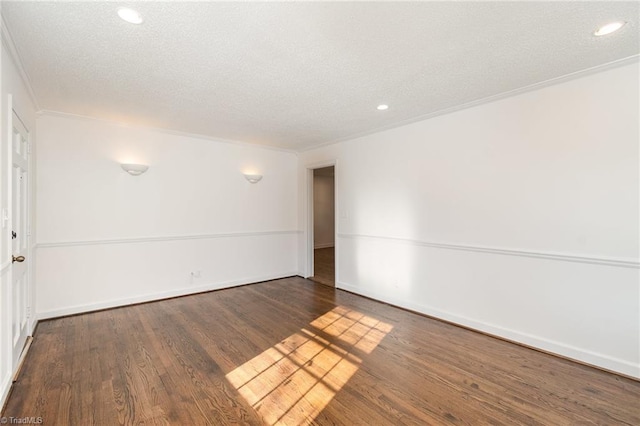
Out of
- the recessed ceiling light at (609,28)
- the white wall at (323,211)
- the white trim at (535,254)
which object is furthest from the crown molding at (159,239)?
the recessed ceiling light at (609,28)

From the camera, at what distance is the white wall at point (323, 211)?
9.33 meters

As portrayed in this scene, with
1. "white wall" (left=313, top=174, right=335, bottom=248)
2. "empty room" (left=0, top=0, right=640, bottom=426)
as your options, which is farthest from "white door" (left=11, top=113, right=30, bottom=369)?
"white wall" (left=313, top=174, right=335, bottom=248)

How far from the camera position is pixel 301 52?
215cm

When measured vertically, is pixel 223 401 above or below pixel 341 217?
below

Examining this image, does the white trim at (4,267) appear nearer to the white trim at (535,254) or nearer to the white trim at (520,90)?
the white trim at (535,254)

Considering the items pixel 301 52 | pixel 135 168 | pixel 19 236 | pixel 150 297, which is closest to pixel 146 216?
pixel 135 168

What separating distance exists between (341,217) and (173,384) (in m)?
3.27

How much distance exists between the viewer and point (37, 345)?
2811 mm

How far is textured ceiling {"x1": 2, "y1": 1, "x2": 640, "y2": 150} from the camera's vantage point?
5.66ft

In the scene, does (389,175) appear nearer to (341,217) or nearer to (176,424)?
(341,217)

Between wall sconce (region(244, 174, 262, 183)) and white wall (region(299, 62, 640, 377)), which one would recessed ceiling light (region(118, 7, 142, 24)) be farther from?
wall sconce (region(244, 174, 262, 183))

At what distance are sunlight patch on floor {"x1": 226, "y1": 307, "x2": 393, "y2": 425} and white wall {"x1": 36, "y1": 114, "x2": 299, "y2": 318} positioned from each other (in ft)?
7.50

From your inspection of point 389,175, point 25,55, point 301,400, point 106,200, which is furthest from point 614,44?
point 106,200

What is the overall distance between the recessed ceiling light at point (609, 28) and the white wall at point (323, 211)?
24.5 ft
